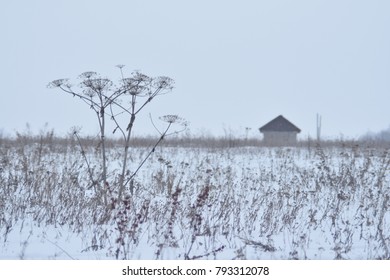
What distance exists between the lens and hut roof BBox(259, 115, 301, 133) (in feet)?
150

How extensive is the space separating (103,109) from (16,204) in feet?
6.18

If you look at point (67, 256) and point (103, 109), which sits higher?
point (103, 109)

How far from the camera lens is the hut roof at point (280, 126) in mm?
45844

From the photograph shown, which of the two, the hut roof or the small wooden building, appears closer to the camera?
the small wooden building

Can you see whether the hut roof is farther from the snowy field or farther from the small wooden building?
the snowy field

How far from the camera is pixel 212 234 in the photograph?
6055mm

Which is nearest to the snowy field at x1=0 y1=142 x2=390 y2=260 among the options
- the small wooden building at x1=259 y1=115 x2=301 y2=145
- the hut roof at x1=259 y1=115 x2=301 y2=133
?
the small wooden building at x1=259 y1=115 x2=301 y2=145

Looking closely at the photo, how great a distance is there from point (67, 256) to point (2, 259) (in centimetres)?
68

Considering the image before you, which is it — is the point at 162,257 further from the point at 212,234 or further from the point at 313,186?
the point at 313,186

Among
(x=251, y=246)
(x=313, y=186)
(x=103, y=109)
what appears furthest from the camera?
(x=313, y=186)

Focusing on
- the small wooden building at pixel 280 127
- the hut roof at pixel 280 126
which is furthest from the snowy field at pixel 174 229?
the hut roof at pixel 280 126

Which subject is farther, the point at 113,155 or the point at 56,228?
the point at 113,155

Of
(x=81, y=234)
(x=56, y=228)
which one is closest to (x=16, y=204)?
(x=56, y=228)
